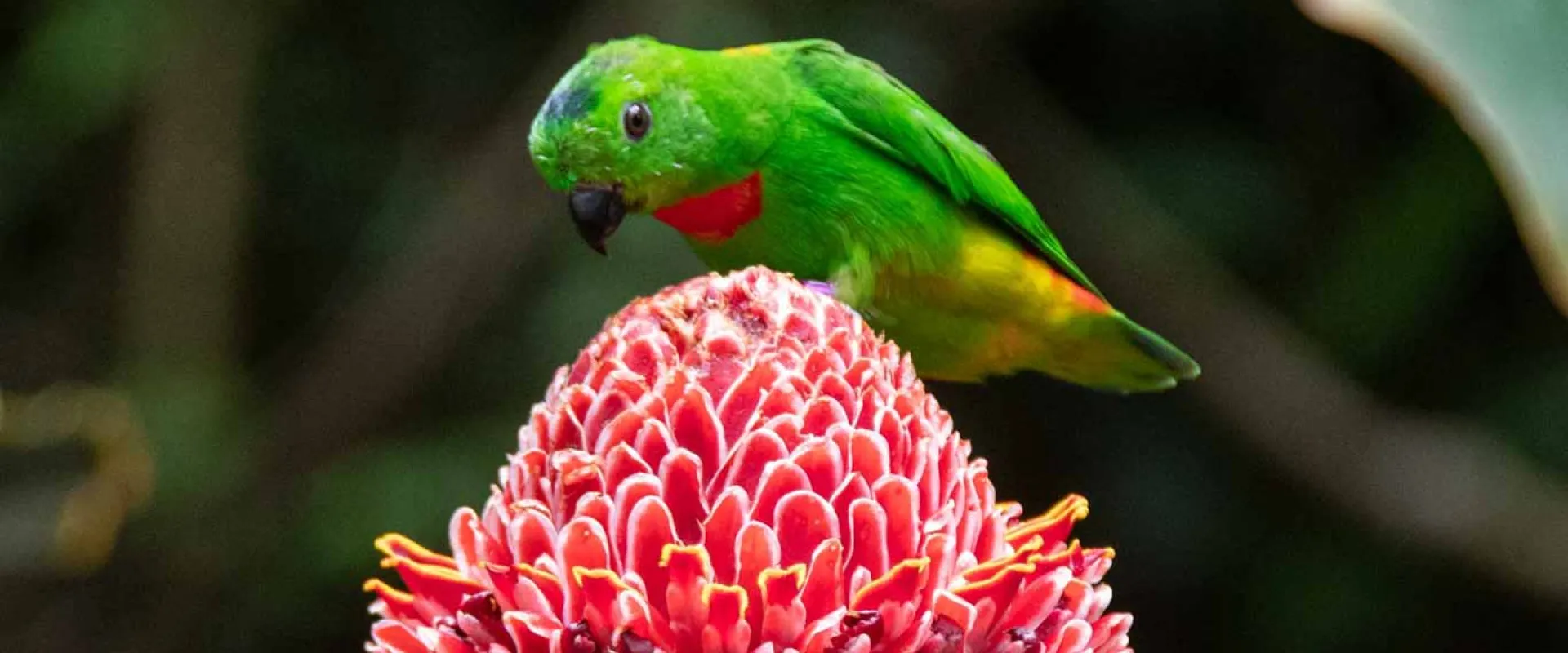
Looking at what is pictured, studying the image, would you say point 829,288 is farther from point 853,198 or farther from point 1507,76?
point 1507,76

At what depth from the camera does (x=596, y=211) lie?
50.2 inches

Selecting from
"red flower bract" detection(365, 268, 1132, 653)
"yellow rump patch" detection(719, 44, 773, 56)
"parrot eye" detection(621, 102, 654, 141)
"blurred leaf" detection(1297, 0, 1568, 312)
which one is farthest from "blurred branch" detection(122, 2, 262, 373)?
"blurred leaf" detection(1297, 0, 1568, 312)

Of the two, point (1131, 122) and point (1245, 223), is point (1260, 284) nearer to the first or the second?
point (1245, 223)

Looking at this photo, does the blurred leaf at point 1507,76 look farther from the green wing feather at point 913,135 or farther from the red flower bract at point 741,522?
the green wing feather at point 913,135

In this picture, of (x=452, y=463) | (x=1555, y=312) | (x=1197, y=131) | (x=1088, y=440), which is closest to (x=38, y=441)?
(x=452, y=463)

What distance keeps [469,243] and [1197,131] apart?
1436 millimetres

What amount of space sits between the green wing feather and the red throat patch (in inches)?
4.3

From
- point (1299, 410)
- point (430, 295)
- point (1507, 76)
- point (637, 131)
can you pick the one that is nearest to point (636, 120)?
point (637, 131)

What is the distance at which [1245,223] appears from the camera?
2.92 meters

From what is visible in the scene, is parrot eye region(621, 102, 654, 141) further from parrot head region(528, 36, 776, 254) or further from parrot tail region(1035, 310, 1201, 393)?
parrot tail region(1035, 310, 1201, 393)

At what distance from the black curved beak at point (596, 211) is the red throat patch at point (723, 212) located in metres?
0.13

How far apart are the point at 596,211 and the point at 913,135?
0.32 m

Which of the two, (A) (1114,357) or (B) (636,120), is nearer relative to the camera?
(B) (636,120)

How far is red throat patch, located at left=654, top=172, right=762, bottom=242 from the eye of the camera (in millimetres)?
1427
